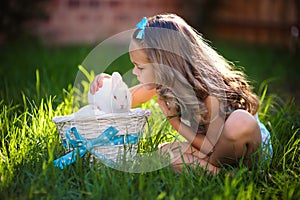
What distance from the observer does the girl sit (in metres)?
1.99

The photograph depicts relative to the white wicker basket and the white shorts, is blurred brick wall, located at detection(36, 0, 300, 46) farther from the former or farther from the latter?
the white wicker basket

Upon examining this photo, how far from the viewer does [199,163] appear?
74.3 inches

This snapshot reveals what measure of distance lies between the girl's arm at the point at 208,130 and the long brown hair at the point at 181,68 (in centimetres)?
3

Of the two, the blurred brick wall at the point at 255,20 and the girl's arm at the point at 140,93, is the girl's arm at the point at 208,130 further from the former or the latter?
the blurred brick wall at the point at 255,20

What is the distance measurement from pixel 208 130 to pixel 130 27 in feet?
13.6

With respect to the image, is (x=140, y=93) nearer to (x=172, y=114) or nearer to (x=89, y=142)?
(x=172, y=114)

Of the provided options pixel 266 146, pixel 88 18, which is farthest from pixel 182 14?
pixel 266 146

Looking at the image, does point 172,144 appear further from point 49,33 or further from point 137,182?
point 49,33

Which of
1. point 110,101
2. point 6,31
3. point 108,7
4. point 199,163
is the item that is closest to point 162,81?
point 110,101

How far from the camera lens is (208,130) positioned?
202cm

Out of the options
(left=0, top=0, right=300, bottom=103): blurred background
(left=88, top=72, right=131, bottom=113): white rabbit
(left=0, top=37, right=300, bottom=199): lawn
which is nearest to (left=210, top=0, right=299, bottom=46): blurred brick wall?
(left=0, top=0, right=300, bottom=103): blurred background

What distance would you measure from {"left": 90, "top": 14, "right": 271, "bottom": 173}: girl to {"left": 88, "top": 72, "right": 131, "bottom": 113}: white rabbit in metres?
0.06

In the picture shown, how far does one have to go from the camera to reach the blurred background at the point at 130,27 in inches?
163

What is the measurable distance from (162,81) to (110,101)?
0.80 feet
